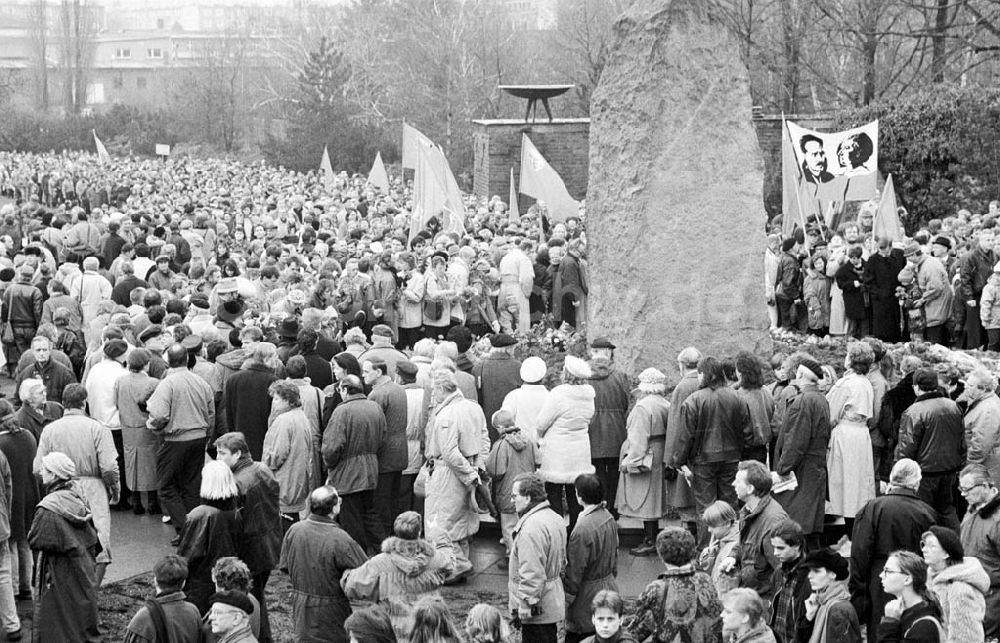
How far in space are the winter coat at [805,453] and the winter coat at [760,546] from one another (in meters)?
1.93

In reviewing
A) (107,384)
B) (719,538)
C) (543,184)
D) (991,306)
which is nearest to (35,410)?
(107,384)

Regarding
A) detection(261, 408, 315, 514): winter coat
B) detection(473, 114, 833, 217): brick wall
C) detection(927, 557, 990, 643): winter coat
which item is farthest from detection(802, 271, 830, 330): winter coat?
detection(473, 114, 833, 217): brick wall

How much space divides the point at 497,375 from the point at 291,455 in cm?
237

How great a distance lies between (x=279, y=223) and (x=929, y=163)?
13357 millimetres

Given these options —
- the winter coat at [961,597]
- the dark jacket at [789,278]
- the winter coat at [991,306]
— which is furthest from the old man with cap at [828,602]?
the dark jacket at [789,278]

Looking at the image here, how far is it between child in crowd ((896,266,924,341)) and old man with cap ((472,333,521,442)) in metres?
6.59

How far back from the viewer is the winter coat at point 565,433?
1145 centimetres

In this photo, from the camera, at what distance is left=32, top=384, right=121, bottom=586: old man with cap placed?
34.8 ft

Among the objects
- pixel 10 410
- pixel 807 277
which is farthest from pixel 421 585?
pixel 807 277

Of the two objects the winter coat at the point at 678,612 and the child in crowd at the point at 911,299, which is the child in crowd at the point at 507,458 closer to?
the winter coat at the point at 678,612

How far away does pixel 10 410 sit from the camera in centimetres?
1050

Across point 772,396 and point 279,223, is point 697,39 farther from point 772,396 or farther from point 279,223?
point 279,223

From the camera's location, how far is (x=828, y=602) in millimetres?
7887

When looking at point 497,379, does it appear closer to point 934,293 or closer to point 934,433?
point 934,433
